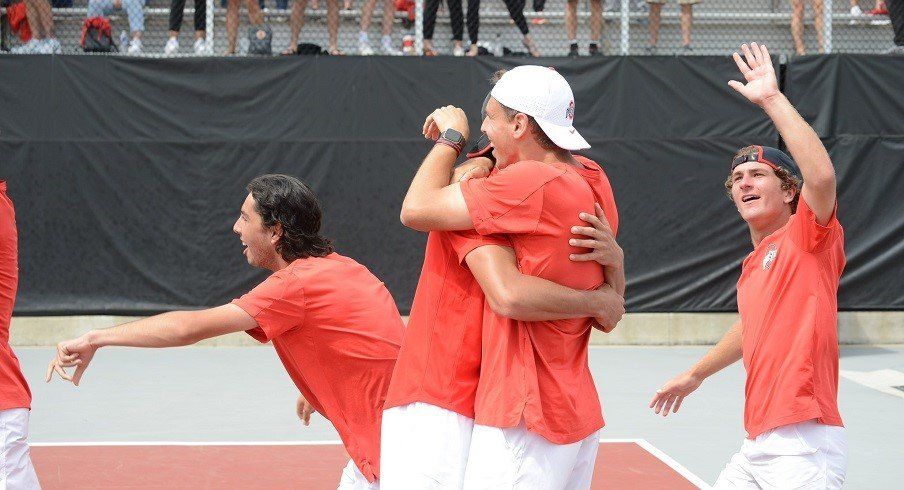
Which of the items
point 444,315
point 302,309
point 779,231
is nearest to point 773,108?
point 779,231

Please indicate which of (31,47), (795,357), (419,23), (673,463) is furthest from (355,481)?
(31,47)

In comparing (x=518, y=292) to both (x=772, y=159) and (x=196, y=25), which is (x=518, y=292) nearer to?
(x=772, y=159)

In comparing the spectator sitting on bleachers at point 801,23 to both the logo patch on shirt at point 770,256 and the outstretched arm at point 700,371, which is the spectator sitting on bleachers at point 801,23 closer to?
the outstretched arm at point 700,371

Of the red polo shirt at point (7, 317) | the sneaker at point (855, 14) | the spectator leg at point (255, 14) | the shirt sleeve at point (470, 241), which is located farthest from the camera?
the sneaker at point (855, 14)

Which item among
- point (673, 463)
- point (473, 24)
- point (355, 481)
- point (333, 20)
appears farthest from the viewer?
point (333, 20)

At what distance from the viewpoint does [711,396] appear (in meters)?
9.09

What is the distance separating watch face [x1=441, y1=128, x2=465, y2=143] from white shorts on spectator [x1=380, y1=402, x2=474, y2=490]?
2.44 ft

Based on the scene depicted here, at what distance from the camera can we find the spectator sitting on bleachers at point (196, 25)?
40.6 feet

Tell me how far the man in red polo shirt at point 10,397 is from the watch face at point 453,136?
1.90m

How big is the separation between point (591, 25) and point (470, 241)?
33.0 ft

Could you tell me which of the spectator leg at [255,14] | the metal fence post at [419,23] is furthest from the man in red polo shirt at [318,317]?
the spectator leg at [255,14]

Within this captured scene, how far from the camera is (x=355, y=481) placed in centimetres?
399

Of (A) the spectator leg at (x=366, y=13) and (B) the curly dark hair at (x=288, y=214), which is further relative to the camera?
(A) the spectator leg at (x=366, y=13)

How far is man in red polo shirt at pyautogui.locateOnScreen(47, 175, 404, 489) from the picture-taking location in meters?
3.76
